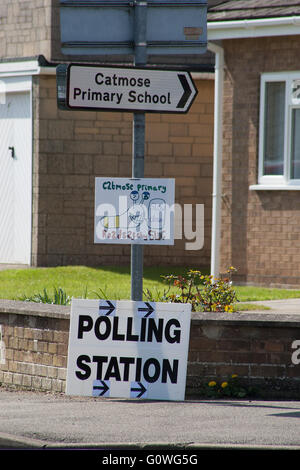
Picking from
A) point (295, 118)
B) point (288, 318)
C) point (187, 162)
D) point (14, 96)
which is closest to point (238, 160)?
point (295, 118)

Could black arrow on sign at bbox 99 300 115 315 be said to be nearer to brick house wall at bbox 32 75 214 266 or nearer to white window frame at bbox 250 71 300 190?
white window frame at bbox 250 71 300 190

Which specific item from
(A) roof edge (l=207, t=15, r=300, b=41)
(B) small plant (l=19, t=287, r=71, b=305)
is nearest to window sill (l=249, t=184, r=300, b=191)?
(A) roof edge (l=207, t=15, r=300, b=41)

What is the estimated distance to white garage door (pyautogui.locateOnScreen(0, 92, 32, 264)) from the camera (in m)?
17.5

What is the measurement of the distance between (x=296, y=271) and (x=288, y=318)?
6235 millimetres

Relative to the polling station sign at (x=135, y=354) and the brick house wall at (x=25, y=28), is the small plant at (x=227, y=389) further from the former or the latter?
the brick house wall at (x=25, y=28)

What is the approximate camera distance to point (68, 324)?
29.3 ft

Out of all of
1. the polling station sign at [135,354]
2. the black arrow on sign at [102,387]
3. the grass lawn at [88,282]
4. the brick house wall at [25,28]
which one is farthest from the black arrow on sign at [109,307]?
the brick house wall at [25,28]

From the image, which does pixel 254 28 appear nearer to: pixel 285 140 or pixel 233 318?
pixel 285 140

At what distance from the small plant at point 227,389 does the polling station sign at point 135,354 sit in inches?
11.9

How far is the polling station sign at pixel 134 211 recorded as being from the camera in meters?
8.07

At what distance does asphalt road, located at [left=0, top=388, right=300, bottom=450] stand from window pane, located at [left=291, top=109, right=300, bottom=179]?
6.91 metres

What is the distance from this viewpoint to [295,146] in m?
14.9

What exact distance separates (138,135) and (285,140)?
718 cm
